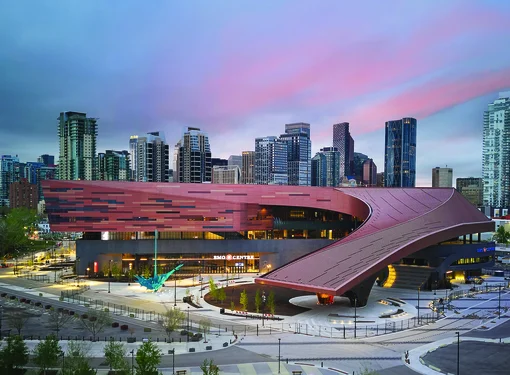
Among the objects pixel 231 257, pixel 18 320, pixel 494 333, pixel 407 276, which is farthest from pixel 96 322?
pixel 407 276

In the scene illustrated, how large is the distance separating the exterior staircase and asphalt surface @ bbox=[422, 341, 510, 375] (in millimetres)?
37691

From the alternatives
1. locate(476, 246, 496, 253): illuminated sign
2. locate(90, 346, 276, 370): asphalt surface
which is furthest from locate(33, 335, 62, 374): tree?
locate(476, 246, 496, 253): illuminated sign

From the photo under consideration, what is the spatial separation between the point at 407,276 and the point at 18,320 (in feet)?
221

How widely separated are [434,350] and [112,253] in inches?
2852

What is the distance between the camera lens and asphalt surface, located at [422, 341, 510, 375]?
4325 cm

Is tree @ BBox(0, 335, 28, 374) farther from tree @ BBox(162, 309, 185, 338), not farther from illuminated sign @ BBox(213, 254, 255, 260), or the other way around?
illuminated sign @ BBox(213, 254, 255, 260)

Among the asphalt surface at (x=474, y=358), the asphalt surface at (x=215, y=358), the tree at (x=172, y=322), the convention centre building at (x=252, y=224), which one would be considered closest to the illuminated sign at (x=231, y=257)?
the convention centre building at (x=252, y=224)

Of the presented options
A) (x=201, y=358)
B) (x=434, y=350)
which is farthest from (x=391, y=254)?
(x=201, y=358)

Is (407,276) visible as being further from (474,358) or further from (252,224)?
(474,358)

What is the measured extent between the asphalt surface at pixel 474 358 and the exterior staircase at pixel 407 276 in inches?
1484

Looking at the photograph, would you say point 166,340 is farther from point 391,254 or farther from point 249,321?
point 391,254

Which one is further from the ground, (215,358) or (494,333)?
(215,358)

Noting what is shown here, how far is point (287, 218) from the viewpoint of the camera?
116m

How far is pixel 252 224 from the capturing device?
362 ft
